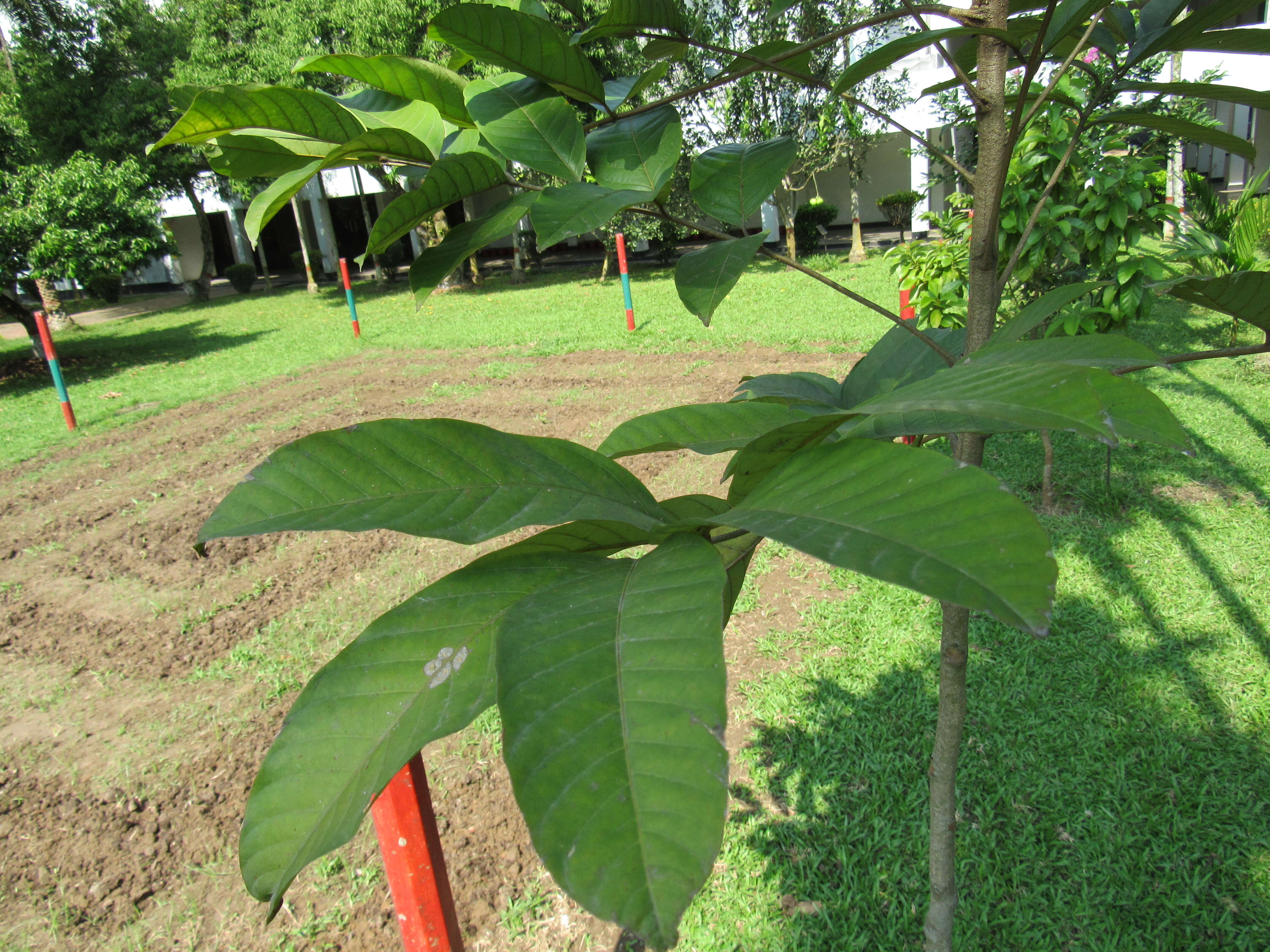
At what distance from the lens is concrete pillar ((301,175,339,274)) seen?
53.0 feet

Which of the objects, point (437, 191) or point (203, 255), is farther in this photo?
point (203, 255)

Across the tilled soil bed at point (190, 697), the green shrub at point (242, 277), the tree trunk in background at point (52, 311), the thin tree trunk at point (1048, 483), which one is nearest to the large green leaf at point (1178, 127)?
the tilled soil bed at point (190, 697)

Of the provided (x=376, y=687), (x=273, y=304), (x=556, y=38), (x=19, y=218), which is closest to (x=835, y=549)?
(x=376, y=687)

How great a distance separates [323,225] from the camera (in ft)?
55.6

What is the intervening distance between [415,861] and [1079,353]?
123cm

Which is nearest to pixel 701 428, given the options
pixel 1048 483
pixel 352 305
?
pixel 1048 483

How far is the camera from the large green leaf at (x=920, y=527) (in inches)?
12.1

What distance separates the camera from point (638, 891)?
0.28 meters

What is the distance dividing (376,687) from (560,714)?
4.9 inches

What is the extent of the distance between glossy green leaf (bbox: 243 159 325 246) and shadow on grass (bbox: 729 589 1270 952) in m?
1.74

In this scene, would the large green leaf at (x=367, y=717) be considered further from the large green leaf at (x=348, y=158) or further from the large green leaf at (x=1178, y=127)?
the large green leaf at (x=1178, y=127)

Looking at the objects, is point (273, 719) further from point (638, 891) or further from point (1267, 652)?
point (1267, 652)

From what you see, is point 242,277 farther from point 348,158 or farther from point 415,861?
point 348,158

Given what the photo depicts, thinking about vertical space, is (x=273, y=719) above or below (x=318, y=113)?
below
